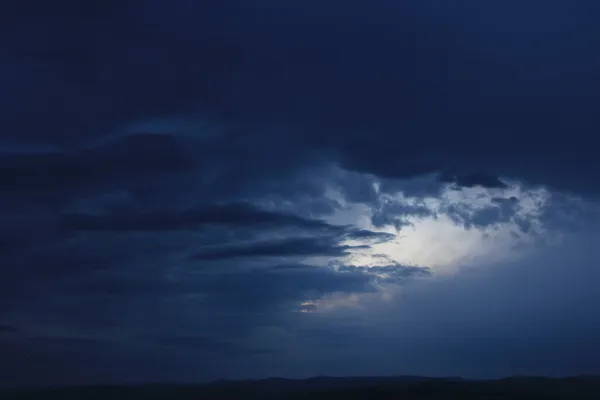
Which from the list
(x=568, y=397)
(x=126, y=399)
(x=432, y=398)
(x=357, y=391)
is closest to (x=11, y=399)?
(x=126, y=399)

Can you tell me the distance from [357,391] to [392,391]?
21.1 ft

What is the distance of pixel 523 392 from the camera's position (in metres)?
80.5

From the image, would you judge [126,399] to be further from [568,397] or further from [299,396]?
[568,397]

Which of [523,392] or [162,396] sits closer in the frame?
[523,392]

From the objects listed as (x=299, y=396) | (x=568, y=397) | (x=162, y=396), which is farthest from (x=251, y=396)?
(x=568, y=397)

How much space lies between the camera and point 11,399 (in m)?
89.3

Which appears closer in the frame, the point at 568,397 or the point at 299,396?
the point at 568,397

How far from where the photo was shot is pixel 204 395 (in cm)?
8819

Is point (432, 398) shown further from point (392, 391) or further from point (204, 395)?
point (204, 395)

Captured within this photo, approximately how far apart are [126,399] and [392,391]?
3648 cm

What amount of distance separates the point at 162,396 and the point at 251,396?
1279 centimetres

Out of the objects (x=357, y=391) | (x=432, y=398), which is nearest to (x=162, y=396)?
(x=357, y=391)

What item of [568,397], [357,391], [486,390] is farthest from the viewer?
[357,391]

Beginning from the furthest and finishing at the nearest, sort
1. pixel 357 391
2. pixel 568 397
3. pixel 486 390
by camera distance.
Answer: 1. pixel 357 391
2. pixel 486 390
3. pixel 568 397
